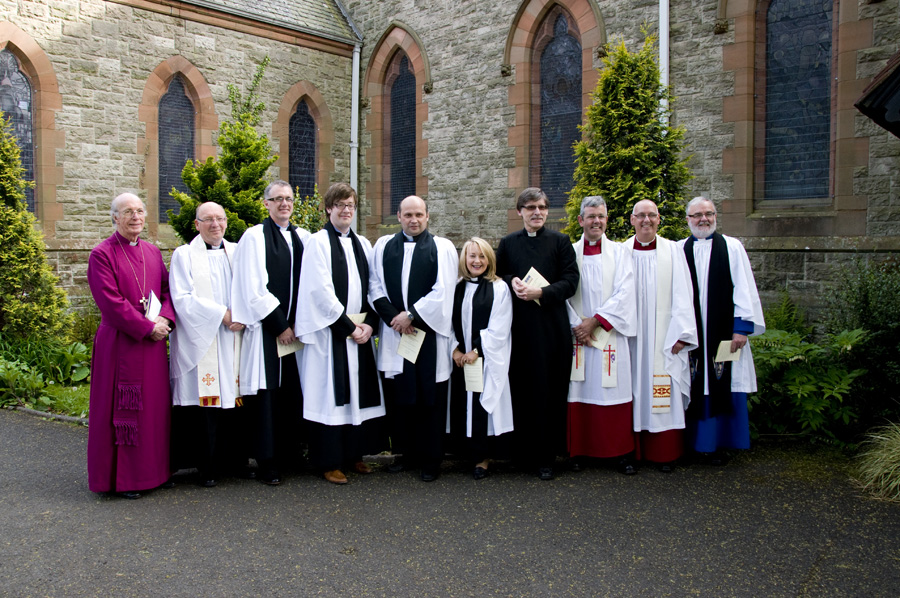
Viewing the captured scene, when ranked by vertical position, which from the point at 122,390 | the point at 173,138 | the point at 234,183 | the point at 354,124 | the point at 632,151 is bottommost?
the point at 122,390

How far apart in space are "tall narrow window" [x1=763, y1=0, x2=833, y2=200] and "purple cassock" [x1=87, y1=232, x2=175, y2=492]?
806 centimetres

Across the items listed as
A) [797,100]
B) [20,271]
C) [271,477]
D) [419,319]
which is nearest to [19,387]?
[20,271]

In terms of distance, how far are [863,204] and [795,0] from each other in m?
2.80

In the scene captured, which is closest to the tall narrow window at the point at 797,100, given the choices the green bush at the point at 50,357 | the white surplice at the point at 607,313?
the white surplice at the point at 607,313

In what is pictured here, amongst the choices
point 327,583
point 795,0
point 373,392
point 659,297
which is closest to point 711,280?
point 659,297

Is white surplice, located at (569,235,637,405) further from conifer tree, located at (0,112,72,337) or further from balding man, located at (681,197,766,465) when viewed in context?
conifer tree, located at (0,112,72,337)

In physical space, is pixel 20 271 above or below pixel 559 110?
below

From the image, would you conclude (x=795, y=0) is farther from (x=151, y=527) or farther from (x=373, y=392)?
(x=151, y=527)

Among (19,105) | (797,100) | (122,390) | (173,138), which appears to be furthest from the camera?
(173,138)

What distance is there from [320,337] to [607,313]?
2.07 meters

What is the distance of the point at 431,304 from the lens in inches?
212

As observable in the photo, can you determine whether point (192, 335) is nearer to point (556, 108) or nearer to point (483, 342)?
point (483, 342)

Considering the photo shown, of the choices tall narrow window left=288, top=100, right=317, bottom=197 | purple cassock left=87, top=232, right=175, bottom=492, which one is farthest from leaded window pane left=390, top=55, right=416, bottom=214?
purple cassock left=87, top=232, right=175, bottom=492

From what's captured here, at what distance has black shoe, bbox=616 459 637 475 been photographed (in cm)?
557
